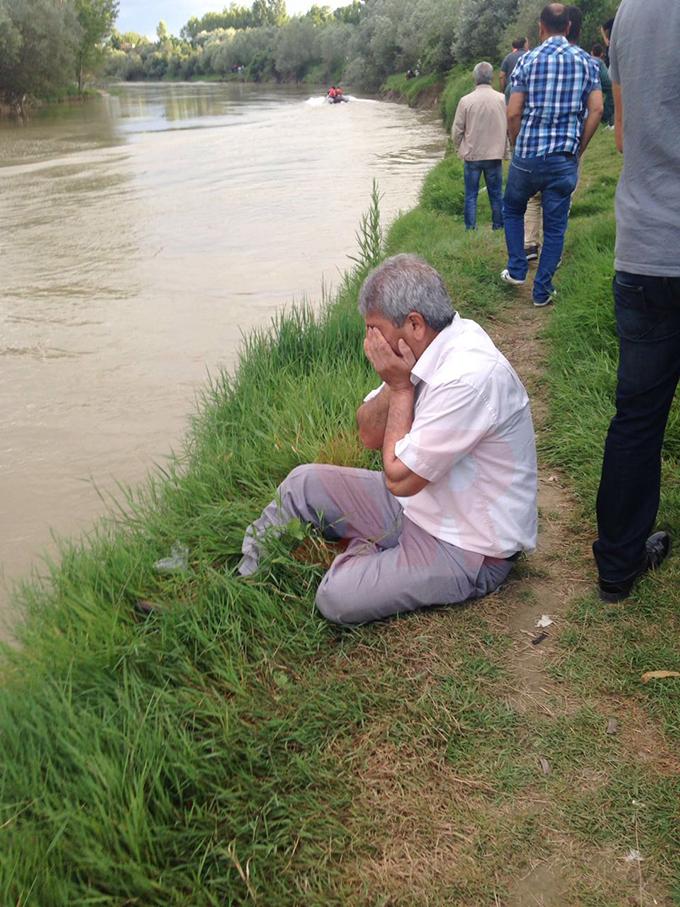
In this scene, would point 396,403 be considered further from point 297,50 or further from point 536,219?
point 297,50

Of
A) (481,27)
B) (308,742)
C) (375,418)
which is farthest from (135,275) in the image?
(481,27)

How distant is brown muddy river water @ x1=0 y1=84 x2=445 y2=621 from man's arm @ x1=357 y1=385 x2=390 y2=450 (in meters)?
1.76

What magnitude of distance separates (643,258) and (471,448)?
29.6 inches

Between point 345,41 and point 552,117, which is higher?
point 345,41

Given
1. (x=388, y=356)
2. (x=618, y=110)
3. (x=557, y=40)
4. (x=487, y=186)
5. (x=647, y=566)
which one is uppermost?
(x=557, y=40)

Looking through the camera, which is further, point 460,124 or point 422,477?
point 460,124

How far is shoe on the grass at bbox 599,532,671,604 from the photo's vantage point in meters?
2.81

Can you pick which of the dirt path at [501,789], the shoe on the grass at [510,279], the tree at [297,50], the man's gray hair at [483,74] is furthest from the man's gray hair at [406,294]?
the tree at [297,50]

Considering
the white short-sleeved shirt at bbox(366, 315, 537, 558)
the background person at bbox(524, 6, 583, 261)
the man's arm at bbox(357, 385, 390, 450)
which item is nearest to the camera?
the white short-sleeved shirt at bbox(366, 315, 537, 558)

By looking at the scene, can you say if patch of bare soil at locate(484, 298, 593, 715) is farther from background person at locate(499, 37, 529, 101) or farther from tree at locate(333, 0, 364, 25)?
tree at locate(333, 0, 364, 25)

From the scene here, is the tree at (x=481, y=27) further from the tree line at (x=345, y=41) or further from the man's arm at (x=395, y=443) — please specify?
the man's arm at (x=395, y=443)

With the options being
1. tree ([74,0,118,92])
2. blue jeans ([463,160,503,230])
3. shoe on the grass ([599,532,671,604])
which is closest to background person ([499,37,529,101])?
blue jeans ([463,160,503,230])

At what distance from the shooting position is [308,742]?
7.54 ft

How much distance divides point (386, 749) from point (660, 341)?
1.44 m
